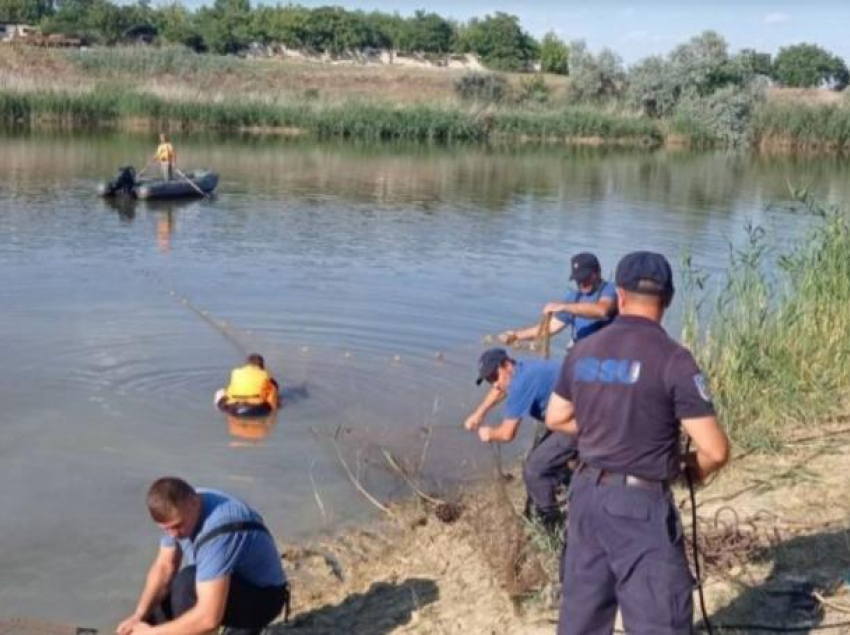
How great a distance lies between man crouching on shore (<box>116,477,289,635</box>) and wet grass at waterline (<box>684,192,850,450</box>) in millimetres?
4158

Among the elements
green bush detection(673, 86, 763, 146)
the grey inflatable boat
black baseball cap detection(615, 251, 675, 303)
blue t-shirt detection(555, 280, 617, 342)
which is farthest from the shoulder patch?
green bush detection(673, 86, 763, 146)

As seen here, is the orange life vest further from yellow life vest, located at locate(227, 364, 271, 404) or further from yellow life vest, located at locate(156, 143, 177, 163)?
yellow life vest, located at locate(156, 143, 177, 163)

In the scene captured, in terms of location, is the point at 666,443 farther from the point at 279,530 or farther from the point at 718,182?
the point at 718,182

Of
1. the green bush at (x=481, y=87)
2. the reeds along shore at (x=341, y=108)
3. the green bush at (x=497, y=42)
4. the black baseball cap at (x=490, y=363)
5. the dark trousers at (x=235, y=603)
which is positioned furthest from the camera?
the green bush at (x=497, y=42)

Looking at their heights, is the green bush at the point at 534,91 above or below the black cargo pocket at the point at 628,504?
above

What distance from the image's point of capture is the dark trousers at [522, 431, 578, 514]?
6.87m

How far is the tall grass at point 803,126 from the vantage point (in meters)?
52.4

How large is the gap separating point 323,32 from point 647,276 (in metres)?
101

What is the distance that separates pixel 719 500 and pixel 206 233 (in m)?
16.7

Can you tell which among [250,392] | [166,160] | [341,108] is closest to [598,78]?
[341,108]

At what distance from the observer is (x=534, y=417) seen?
6844mm

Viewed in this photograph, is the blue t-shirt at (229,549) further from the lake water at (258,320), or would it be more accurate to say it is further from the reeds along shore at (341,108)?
the reeds along shore at (341,108)

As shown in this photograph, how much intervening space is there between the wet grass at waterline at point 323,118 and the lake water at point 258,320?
484 inches

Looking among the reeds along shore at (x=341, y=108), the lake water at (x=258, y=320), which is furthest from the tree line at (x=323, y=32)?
the lake water at (x=258, y=320)
